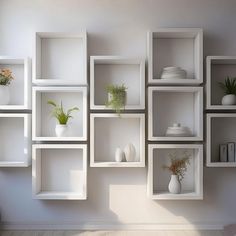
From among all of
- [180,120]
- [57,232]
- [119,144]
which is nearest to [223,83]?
[180,120]

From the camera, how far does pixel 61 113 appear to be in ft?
8.07

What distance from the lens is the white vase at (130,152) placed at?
2.45 meters

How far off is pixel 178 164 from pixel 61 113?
3.48 ft

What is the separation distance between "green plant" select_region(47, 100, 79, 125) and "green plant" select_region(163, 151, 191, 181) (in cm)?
93

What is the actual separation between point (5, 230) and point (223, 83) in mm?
2286

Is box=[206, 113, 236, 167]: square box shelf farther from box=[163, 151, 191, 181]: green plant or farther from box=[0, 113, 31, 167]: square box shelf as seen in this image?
box=[0, 113, 31, 167]: square box shelf

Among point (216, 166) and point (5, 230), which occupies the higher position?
point (216, 166)

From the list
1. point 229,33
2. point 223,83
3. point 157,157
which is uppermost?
point 229,33

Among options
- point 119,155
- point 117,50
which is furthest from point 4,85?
point 119,155

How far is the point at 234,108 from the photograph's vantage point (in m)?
2.41

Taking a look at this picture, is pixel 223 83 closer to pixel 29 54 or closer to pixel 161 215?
pixel 161 215

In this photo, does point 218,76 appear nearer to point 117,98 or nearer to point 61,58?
point 117,98

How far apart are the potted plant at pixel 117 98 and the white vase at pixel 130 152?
307 mm

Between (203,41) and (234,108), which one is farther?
(203,41)
